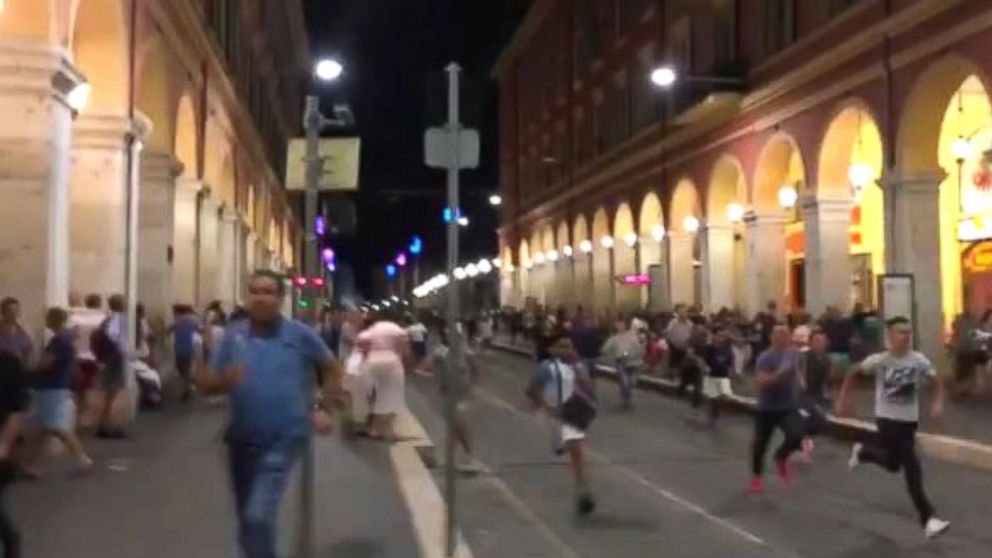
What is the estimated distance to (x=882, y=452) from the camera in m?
11.4

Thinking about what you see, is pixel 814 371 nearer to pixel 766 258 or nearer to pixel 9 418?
pixel 9 418

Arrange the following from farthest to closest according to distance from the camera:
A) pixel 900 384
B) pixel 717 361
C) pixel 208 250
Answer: pixel 208 250, pixel 717 361, pixel 900 384

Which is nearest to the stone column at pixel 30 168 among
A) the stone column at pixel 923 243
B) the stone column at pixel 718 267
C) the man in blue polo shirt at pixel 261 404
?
the man in blue polo shirt at pixel 261 404

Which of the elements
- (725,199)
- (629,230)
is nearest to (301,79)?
(629,230)

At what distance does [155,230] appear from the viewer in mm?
24812

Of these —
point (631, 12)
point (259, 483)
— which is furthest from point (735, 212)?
point (259, 483)

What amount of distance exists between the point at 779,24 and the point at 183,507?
82.1 ft

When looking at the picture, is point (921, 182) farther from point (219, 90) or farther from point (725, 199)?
point (219, 90)

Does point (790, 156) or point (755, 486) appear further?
point (790, 156)

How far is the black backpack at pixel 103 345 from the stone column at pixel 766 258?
68.1ft

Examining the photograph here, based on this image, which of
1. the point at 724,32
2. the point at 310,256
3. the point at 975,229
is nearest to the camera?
the point at 310,256

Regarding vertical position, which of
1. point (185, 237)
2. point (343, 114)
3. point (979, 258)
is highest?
point (343, 114)

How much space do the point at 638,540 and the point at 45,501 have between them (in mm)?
4994

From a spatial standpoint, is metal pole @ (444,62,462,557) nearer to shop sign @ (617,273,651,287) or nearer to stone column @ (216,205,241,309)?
stone column @ (216,205,241,309)
